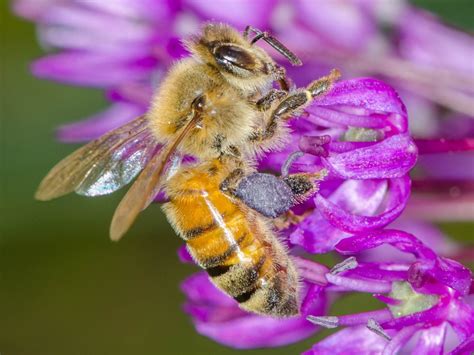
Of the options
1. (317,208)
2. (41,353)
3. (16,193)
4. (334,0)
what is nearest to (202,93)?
(317,208)

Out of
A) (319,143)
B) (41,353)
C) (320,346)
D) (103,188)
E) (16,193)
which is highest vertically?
(319,143)

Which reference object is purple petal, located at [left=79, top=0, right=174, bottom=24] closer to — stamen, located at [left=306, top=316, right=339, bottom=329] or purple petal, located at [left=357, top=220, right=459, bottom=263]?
purple petal, located at [left=357, top=220, right=459, bottom=263]

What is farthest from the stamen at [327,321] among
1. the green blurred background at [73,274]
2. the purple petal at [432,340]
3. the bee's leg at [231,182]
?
the green blurred background at [73,274]

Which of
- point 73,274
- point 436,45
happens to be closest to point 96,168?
point 436,45

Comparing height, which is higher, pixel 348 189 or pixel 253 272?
pixel 348 189

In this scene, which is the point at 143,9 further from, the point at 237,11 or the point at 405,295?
the point at 405,295

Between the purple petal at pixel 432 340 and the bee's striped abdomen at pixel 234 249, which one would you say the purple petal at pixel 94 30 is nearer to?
the bee's striped abdomen at pixel 234 249

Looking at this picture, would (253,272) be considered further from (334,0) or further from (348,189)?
(334,0)

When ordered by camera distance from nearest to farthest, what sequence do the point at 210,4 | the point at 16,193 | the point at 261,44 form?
1. the point at 261,44
2. the point at 210,4
3. the point at 16,193
